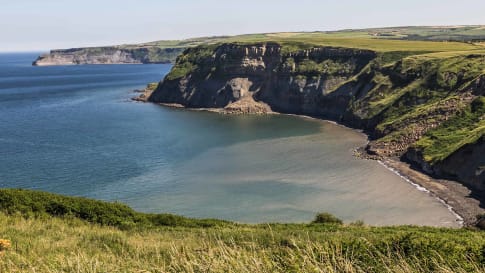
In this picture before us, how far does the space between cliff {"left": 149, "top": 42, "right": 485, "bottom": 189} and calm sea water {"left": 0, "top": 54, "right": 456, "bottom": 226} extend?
777cm

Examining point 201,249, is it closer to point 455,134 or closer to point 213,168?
point 213,168

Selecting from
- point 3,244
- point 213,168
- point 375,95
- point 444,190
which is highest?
point 3,244

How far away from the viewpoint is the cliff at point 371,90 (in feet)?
243

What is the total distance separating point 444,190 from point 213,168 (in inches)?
1322

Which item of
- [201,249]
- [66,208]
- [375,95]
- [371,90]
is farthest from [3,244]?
[371,90]

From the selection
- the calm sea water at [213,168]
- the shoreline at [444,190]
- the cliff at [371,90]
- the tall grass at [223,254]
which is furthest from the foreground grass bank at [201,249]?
the cliff at [371,90]

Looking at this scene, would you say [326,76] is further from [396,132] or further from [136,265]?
[136,265]

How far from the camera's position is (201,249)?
41.3ft

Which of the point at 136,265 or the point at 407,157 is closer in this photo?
the point at 136,265

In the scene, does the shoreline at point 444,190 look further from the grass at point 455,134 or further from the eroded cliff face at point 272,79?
the eroded cliff face at point 272,79

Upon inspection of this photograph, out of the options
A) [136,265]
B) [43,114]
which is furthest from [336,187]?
[43,114]

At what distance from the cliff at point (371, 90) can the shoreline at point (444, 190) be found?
192 centimetres

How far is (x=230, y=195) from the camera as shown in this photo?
6025 cm

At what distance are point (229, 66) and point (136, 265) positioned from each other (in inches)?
5486
